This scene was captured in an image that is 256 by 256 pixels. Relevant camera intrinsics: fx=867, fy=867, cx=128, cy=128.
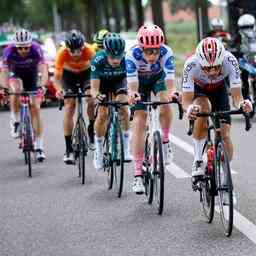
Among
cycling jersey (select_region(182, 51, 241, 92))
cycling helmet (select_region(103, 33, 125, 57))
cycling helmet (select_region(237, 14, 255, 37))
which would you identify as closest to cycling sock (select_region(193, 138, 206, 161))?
cycling jersey (select_region(182, 51, 241, 92))

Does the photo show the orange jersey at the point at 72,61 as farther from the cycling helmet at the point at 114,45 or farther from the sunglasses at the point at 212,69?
the sunglasses at the point at 212,69

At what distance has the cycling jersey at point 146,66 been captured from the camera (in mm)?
8844

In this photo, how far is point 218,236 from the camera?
24.3 ft

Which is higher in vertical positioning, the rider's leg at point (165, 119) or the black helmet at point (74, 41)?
the black helmet at point (74, 41)

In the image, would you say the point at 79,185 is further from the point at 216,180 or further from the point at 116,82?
the point at 216,180

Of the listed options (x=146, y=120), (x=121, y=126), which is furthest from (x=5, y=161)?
(x=146, y=120)

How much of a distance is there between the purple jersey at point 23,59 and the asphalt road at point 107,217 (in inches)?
55.5

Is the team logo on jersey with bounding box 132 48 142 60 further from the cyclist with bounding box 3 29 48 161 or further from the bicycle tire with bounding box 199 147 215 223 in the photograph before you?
the cyclist with bounding box 3 29 48 161

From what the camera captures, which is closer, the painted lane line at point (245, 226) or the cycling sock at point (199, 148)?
the painted lane line at point (245, 226)

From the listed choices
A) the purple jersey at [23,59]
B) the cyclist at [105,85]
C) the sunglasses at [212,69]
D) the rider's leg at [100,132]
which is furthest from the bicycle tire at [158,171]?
the purple jersey at [23,59]

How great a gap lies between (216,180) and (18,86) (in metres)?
5.56

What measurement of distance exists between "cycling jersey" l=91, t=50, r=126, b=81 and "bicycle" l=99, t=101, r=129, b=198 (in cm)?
45

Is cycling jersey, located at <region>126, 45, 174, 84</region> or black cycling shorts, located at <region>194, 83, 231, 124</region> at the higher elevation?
cycling jersey, located at <region>126, 45, 174, 84</region>

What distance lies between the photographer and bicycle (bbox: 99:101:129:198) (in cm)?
959
